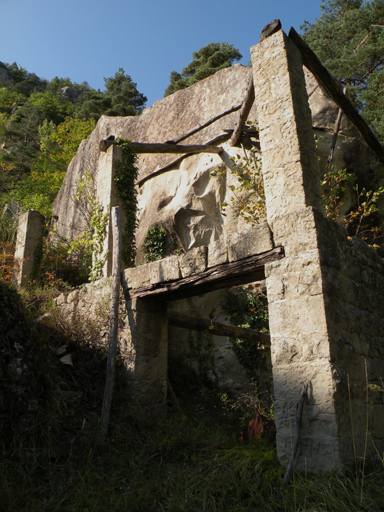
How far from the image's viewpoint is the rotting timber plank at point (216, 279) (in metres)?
4.50

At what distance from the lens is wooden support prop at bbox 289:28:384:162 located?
537 centimetres

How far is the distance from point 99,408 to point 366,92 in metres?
10.9

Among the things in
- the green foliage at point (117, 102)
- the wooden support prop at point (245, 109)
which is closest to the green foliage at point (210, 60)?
the green foliage at point (117, 102)

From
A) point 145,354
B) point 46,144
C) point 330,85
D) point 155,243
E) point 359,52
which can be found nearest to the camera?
point 145,354

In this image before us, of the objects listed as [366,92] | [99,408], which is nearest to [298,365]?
[99,408]

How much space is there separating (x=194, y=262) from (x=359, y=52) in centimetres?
1060

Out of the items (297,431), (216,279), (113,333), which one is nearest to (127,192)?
(113,333)

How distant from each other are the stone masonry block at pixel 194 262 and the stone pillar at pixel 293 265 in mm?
980

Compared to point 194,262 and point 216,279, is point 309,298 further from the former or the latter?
point 194,262

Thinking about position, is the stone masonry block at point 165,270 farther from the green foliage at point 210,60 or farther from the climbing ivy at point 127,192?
the green foliage at point 210,60

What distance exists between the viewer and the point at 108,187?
7.32 m

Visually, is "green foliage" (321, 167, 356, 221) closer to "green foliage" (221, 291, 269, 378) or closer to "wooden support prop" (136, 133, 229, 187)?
"green foliage" (221, 291, 269, 378)

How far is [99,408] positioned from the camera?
516 centimetres

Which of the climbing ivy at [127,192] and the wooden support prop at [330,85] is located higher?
the wooden support prop at [330,85]
